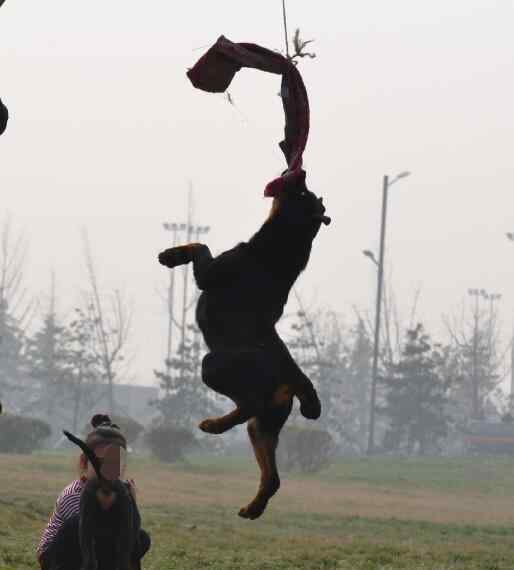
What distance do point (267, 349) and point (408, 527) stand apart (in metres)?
23.5

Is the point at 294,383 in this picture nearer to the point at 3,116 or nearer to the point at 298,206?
the point at 298,206

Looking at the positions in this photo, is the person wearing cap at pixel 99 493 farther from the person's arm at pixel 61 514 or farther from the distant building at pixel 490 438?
the distant building at pixel 490 438

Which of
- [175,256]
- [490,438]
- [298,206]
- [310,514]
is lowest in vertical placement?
[310,514]

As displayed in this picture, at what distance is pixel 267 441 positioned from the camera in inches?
118

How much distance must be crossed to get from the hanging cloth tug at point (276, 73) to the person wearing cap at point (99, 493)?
3463 mm

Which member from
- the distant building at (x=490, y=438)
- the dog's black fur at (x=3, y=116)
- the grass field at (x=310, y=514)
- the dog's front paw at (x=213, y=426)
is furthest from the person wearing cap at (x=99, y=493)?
the distant building at (x=490, y=438)

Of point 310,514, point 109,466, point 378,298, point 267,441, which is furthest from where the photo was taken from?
point 378,298

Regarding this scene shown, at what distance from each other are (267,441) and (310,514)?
25.4m

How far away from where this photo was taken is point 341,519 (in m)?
27.2

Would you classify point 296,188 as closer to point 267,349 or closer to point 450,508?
point 267,349

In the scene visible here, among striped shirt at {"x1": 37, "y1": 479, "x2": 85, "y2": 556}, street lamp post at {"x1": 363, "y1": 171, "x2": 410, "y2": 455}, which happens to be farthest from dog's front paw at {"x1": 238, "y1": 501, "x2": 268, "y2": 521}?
street lamp post at {"x1": 363, "y1": 171, "x2": 410, "y2": 455}

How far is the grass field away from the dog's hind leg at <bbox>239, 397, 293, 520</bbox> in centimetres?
1209

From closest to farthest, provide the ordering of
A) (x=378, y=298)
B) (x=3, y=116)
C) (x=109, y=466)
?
(x=3, y=116) < (x=109, y=466) < (x=378, y=298)

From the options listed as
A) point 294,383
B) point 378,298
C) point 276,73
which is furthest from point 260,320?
point 378,298
